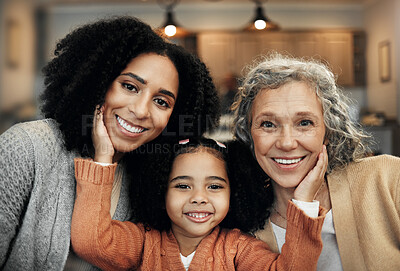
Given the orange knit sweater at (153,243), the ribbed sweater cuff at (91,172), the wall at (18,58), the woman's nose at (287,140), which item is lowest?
the orange knit sweater at (153,243)

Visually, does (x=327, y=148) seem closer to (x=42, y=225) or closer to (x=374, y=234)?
(x=374, y=234)

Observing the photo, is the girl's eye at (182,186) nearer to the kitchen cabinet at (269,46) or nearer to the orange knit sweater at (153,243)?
the orange knit sweater at (153,243)

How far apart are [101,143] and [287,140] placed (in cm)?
66

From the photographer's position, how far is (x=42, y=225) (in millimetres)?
1326

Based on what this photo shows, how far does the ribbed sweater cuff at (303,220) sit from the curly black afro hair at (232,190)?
0.24 metres

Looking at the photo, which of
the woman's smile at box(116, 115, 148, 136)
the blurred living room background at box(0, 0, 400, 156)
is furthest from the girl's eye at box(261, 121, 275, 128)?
the blurred living room background at box(0, 0, 400, 156)

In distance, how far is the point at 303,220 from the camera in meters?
1.28

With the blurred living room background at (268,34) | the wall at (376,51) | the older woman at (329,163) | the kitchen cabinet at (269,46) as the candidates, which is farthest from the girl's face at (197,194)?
the kitchen cabinet at (269,46)

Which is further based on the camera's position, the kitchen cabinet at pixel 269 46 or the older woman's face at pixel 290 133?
the kitchen cabinet at pixel 269 46

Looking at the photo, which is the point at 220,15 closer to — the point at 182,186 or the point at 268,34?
the point at 268,34

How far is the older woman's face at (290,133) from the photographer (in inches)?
55.4

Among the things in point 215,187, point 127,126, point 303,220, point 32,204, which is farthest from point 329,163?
point 32,204

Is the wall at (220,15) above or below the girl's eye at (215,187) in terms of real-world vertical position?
above

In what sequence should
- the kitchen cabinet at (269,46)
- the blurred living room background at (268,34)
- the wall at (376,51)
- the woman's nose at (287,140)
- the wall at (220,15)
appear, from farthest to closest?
the wall at (220,15)
the kitchen cabinet at (269,46)
the blurred living room background at (268,34)
the wall at (376,51)
the woman's nose at (287,140)
